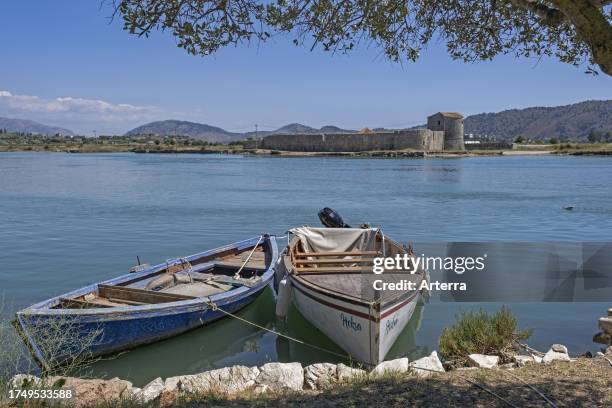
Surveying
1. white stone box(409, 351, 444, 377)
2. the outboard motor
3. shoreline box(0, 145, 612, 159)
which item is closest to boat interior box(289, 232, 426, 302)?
white stone box(409, 351, 444, 377)

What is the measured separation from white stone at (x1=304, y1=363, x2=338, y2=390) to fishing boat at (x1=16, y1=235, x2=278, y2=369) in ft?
8.39

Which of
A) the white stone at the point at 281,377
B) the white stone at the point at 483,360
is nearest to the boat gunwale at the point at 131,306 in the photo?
the white stone at the point at 281,377

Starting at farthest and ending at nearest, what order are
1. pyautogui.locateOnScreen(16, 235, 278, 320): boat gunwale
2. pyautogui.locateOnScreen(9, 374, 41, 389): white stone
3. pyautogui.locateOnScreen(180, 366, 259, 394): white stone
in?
pyautogui.locateOnScreen(16, 235, 278, 320): boat gunwale < pyautogui.locateOnScreen(180, 366, 259, 394): white stone < pyautogui.locateOnScreen(9, 374, 41, 389): white stone

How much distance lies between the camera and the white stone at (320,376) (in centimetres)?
673

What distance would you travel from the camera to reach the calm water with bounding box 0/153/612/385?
9.87 meters

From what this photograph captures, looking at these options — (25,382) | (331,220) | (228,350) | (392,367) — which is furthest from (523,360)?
(331,220)

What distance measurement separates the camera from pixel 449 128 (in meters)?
107

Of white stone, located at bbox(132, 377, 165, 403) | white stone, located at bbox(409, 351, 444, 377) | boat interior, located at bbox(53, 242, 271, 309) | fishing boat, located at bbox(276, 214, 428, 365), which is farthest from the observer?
boat interior, located at bbox(53, 242, 271, 309)

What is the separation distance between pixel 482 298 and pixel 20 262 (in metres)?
12.5

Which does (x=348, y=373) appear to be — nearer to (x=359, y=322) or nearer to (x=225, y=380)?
(x=359, y=322)

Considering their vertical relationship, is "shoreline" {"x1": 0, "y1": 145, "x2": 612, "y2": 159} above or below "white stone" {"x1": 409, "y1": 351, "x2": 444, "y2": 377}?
above

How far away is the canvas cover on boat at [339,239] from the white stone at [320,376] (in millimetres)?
5300

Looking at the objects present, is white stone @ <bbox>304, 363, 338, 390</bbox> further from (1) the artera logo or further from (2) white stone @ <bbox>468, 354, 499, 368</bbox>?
(2) white stone @ <bbox>468, 354, 499, 368</bbox>

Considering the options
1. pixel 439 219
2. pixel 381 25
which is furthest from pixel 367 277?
pixel 439 219
